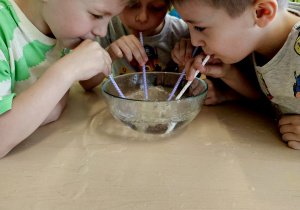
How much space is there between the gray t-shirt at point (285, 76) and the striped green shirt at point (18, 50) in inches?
23.0

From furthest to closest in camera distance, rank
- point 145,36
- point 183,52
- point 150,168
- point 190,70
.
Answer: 1. point 145,36
2. point 183,52
3. point 190,70
4. point 150,168

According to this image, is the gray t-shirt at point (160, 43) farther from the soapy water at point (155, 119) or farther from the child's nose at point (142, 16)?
the soapy water at point (155, 119)

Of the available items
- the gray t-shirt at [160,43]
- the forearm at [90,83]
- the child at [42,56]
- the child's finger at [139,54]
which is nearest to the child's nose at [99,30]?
the child at [42,56]

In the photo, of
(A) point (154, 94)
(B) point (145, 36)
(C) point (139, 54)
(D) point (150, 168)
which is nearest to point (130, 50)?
(C) point (139, 54)

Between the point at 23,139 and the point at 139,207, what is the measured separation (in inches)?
11.9

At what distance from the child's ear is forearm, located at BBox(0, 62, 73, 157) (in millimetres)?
444

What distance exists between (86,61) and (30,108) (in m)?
0.16

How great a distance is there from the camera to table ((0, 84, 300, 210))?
396 millimetres

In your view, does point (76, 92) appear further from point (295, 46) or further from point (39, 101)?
point (295, 46)

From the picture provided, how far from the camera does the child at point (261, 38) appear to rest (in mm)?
575

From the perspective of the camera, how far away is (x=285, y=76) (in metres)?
0.62

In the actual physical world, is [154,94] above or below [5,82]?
below

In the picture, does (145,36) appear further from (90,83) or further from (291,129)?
(291,129)

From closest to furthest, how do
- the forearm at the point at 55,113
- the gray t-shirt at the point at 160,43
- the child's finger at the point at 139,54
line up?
1. the forearm at the point at 55,113
2. the child's finger at the point at 139,54
3. the gray t-shirt at the point at 160,43
